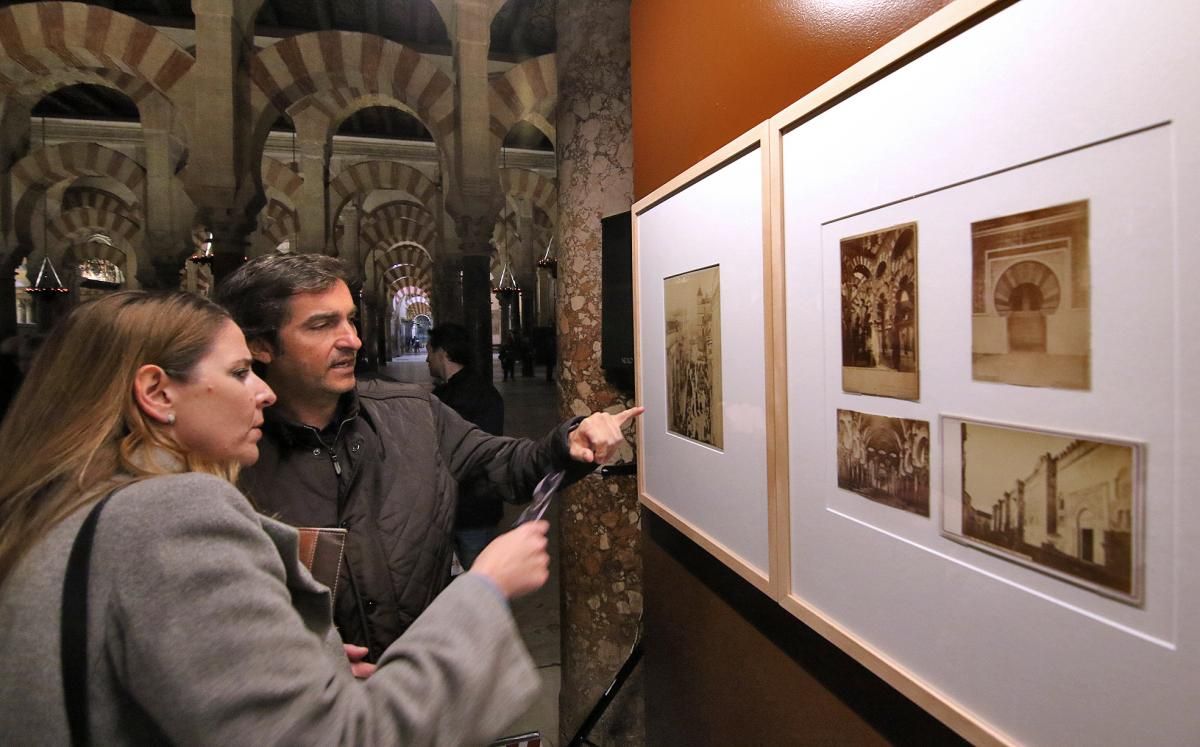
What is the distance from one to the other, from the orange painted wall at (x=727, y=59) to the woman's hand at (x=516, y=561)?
2.90 ft

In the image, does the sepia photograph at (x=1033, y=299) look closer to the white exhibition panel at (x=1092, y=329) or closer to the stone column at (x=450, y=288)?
the white exhibition panel at (x=1092, y=329)

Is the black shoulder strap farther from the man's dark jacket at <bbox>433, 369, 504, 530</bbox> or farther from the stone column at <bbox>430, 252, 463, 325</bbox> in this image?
the stone column at <bbox>430, 252, 463, 325</bbox>

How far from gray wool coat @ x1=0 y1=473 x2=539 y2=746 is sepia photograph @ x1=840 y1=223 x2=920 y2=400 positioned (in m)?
0.71

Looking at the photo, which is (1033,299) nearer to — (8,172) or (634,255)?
(634,255)

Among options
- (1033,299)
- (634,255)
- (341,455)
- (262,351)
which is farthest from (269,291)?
(1033,299)

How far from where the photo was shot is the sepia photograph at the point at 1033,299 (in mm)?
604

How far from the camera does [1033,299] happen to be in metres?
0.65

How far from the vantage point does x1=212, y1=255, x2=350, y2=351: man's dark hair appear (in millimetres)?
1388

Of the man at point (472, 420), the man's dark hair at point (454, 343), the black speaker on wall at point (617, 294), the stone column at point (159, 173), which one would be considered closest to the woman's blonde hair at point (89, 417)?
the black speaker on wall at point (617, 294)

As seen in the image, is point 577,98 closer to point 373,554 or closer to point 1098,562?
point 373,554

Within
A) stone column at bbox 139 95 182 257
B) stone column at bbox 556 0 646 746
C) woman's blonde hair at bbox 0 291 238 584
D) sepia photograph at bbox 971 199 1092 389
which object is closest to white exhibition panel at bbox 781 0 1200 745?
sepia photograph at bbox 971 199 1092 389

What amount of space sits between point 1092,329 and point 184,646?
0.93 meters

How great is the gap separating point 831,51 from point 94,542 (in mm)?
1208

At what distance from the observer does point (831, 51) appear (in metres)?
1.03
